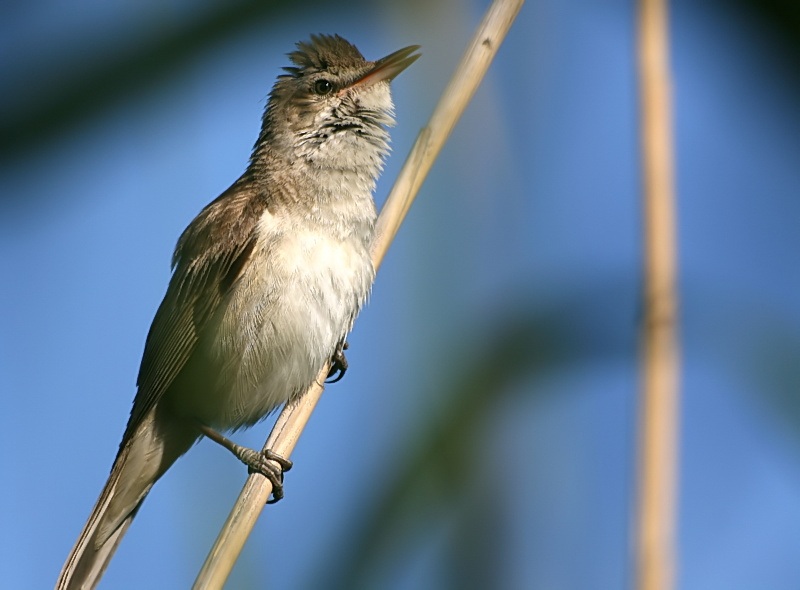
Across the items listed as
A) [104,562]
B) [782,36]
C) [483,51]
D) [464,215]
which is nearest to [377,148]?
[483,51]

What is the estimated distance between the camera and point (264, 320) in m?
3.17

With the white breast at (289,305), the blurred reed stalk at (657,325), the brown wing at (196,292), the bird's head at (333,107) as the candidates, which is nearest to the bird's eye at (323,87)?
the bird's head at (333,107)

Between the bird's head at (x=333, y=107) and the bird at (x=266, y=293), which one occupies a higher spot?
the bird's head at (x=333, y=107)

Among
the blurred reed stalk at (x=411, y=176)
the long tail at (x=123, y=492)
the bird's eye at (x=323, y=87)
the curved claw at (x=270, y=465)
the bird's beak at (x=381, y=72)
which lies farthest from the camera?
the bird's eye at (x=323, y=87)

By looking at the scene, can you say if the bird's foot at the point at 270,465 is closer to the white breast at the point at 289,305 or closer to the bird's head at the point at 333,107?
the white breast at the point at 289,305

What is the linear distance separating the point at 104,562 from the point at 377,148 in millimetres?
1792

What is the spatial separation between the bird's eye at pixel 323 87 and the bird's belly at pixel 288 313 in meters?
0.70

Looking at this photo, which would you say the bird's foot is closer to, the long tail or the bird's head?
the long tail

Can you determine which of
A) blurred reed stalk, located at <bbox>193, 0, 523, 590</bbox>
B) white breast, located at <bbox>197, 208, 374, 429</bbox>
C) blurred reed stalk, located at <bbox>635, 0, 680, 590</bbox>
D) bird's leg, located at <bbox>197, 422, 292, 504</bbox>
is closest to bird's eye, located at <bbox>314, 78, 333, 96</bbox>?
white breast, located at <bbox>197, 208, 374, 429</bbox>

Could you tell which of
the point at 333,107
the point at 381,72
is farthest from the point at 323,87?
the point at 381,72

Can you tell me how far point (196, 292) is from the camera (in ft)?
10.8

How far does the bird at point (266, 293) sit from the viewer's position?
3.13 meters

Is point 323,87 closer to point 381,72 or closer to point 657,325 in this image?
point 381,72

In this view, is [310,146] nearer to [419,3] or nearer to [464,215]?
[419,3]
